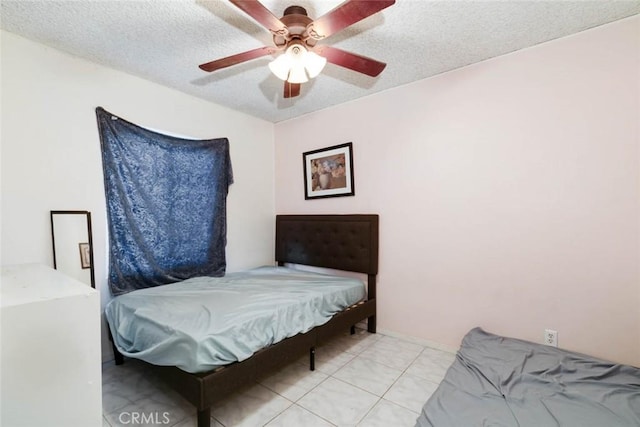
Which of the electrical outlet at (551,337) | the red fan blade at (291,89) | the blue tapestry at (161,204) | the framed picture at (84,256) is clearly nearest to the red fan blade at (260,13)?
the red fan blade at (291,89)

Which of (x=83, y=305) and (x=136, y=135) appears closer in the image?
(x=83, y=305)

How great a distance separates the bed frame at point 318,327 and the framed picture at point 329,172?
29 cm

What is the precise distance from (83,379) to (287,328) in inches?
43.1

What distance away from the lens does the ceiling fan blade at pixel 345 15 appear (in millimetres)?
1177

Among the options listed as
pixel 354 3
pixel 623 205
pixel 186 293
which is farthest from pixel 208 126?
pixel 623 205

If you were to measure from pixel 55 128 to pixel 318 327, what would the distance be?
2.37m

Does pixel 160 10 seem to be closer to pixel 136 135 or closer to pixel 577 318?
pixel 136 135

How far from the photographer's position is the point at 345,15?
1276 mm

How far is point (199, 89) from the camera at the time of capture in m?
2.68

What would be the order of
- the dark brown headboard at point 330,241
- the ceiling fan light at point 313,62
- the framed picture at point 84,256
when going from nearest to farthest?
the ceiling fan light at point 313,62, the framed picture at point 84,256, the dark brown headboard at point 330,241

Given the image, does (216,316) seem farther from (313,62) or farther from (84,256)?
(313,62)

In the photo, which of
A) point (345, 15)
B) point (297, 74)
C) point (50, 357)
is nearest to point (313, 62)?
point (297, 74)

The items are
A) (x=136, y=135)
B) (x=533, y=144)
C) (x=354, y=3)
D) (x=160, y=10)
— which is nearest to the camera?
(x=354, y=3)

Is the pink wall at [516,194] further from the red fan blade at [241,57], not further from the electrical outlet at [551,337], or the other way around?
the red fan blade at [241,57]
